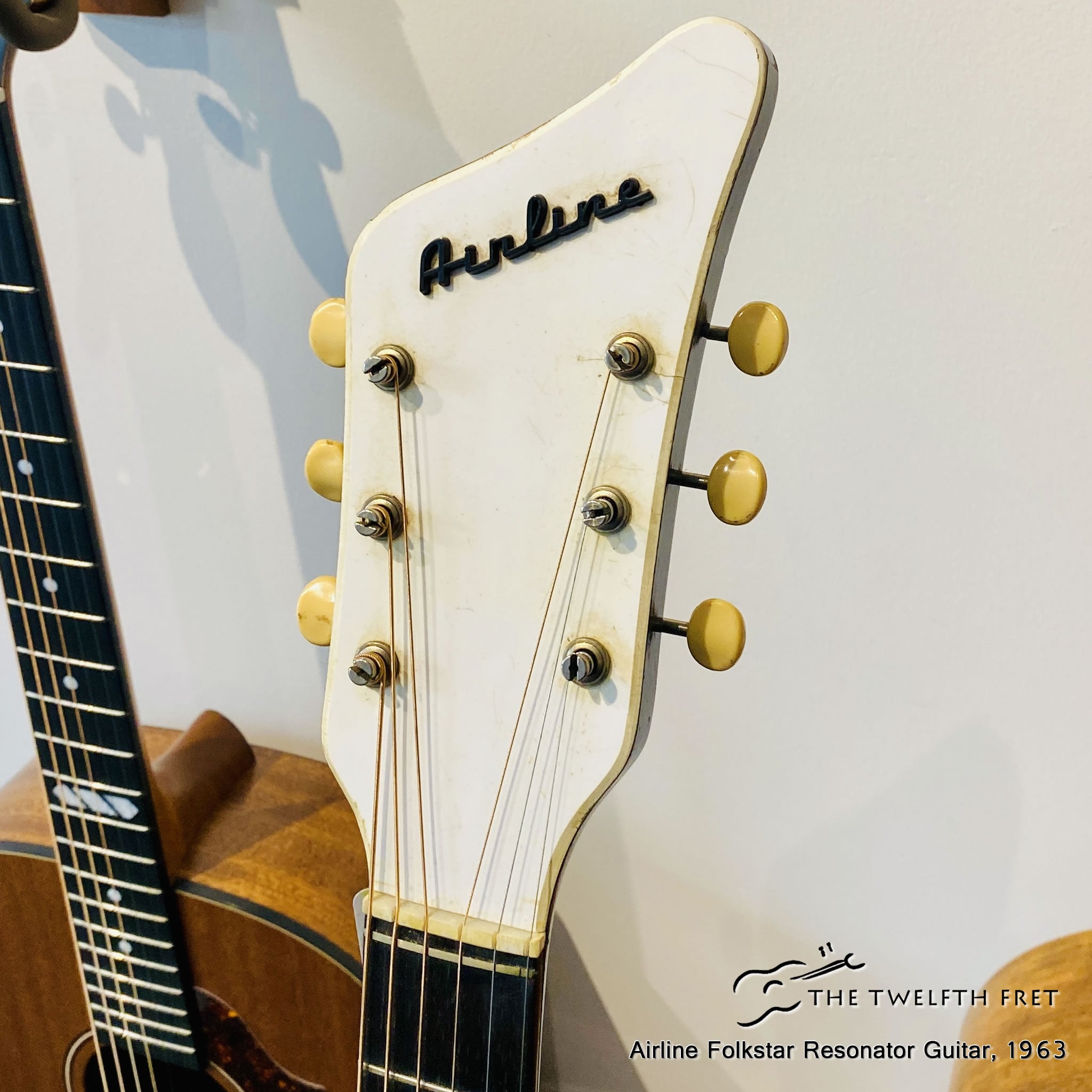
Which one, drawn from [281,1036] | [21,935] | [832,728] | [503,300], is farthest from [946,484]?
[21,935]

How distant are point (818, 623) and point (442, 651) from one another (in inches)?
13.3

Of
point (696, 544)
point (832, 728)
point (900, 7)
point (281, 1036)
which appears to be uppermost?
point (900, 7)

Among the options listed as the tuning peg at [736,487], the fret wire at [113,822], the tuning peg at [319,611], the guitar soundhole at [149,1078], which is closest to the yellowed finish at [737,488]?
the tuning peg at [736,487]

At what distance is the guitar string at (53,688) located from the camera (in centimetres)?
59

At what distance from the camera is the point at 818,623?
2.37 ft

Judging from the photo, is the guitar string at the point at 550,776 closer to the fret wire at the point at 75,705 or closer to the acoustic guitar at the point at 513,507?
the acoustic guitar at the point at 513,507

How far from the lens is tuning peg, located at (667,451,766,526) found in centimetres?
42

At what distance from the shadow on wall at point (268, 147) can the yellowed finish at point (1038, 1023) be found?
25.3 inches

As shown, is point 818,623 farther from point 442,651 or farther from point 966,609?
point 442,651

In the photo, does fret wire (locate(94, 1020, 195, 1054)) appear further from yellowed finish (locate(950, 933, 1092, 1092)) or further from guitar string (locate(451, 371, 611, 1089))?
yellowed finish (locate(950, 933, 1092, 1092))

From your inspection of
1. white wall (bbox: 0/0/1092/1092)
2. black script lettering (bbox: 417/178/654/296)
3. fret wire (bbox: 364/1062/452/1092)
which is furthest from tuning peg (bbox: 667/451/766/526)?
fret wire (bbox: 364/1062/452/1092)

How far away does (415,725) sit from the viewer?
1.71ft

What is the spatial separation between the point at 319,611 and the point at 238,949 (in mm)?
290

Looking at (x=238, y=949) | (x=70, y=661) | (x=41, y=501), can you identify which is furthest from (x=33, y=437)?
(x=238, y=949)
